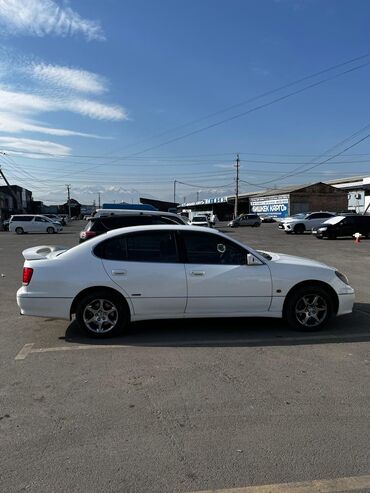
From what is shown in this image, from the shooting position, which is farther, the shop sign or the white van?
the shop sign

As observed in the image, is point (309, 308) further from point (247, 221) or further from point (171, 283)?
point (247, 221)

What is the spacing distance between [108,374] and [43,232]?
4038 cm

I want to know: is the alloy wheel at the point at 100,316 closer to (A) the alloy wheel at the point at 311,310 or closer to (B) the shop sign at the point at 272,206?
(A) the alloy wheel at the point at 311,310

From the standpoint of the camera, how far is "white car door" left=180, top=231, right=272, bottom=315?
6.23 m

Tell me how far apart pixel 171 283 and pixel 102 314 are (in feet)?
3.26

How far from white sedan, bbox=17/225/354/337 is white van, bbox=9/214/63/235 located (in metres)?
37.6

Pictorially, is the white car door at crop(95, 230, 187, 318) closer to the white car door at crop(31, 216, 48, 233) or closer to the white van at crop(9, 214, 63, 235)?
the white van at crop(9, 214, 63, 235)

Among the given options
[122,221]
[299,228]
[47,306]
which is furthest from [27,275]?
[299,228]

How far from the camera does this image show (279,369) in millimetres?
5031

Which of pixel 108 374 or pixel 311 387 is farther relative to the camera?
pixel 108 374

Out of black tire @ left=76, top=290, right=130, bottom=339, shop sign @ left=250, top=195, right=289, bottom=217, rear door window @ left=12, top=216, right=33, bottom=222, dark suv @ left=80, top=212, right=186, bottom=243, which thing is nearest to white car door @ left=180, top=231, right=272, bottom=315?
black tire @ left=76, top=290, right=130, bottom=339

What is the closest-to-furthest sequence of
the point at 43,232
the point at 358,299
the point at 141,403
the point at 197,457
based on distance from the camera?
the point at 197,457 < the point at 141,403 < the point at 358,299 < the point at 43,232

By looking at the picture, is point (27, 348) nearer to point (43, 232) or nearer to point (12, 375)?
point (12, 375)

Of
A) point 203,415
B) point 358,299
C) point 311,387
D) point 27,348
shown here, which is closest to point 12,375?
point 27,348
